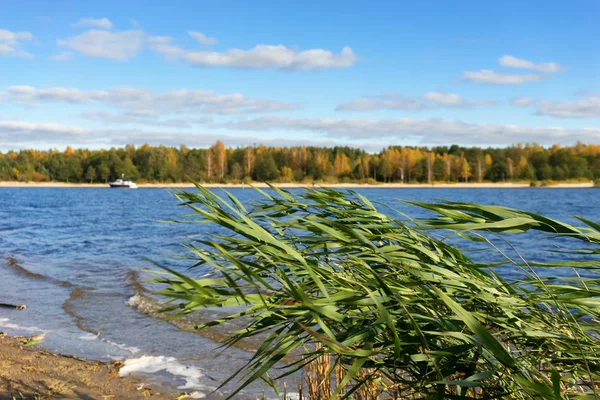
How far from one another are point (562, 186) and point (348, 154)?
64.6 m

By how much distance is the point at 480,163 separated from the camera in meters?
137

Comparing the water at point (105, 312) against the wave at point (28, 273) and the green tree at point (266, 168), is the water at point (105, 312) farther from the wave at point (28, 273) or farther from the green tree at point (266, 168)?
the green tree at point (266, 168)

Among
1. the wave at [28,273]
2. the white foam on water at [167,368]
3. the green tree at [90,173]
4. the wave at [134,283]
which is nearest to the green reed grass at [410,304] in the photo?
the white foam on water at [167,368]

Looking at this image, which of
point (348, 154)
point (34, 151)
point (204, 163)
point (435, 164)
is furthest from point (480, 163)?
point (34, 151)

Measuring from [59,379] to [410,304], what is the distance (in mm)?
5972

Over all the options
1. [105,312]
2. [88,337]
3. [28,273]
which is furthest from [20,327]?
[28,273]

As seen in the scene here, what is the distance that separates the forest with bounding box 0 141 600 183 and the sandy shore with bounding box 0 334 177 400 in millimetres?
111961

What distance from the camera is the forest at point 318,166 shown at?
131250mm

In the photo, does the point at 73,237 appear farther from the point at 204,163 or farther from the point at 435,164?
the point at 435,164

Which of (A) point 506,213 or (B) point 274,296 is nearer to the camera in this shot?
(B) point 274,296

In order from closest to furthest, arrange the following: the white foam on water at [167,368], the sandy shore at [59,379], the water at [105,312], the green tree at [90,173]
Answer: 1. the sandy shore at [59,379]
2. the white foam on water at [167,368]
3. the water at [105,312]
4. the green tree at [90,173]

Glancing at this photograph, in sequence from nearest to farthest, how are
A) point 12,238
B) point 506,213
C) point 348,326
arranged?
point 348,326 < point 506,213 < point 12,238

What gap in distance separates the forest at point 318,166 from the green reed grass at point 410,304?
4608 inches

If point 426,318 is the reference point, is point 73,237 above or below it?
below
